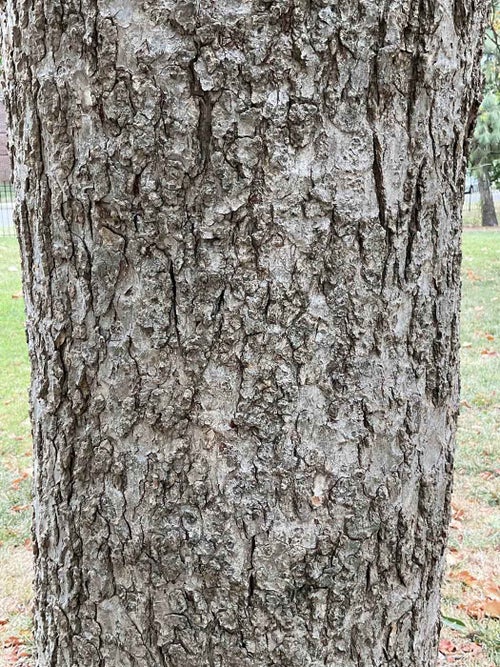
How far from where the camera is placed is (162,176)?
4.16 ft

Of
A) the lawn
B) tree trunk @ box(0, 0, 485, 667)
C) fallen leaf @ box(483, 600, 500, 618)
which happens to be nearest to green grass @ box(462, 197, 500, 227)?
the lawn

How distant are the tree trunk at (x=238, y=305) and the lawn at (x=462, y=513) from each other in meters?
1.54

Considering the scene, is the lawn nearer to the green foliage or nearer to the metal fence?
the metal fence

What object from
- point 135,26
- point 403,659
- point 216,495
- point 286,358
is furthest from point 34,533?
A: point 135,26

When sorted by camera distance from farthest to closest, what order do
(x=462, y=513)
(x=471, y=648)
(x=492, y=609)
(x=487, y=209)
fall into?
(x=487, y=209) < (x=462, y=513) < (x=492, y=609) < (x=471, y=648)

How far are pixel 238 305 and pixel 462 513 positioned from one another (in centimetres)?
338

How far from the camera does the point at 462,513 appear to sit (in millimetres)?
4230

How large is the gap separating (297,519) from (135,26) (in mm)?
933

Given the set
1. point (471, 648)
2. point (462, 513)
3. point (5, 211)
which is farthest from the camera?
point (5, 211)

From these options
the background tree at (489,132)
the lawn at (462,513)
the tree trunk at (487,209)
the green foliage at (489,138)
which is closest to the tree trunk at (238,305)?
the lawn at (462,513)

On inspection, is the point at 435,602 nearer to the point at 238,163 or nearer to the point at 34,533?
the point at 34,533

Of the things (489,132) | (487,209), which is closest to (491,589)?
(489,132)

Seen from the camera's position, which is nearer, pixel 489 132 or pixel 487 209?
pixel 489 132

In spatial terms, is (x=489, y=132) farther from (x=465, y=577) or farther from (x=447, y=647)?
(x=447, y=647)
